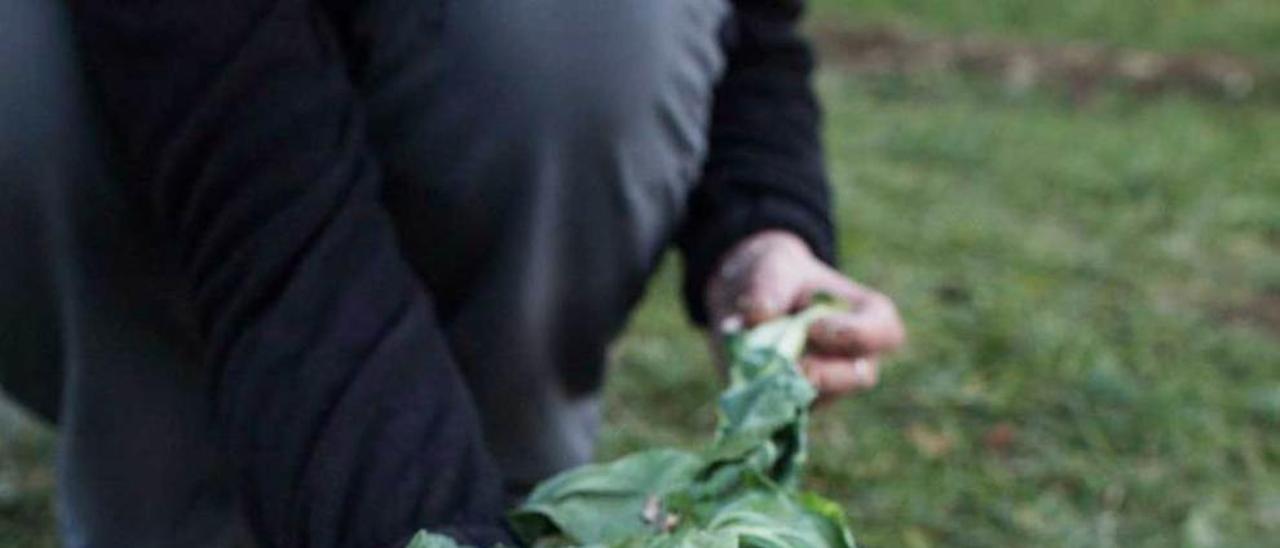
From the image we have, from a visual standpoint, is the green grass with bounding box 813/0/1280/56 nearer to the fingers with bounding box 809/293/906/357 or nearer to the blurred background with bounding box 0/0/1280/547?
the blurred background with bounding box 0/0/1280/547

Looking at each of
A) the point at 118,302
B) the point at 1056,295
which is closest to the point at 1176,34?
the point at 1056,295

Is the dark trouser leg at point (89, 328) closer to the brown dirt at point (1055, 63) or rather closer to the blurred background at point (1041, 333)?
the blurred background at point (1041, 333)

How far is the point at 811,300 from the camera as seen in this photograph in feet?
3.82

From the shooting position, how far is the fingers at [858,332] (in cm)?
113

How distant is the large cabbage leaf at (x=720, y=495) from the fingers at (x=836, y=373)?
89 millimetres

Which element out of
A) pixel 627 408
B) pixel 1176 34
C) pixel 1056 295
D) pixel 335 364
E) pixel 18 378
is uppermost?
A: pixel 335 364

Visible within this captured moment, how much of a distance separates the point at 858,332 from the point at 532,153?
0.67 feet

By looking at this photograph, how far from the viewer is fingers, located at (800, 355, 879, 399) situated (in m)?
1.15

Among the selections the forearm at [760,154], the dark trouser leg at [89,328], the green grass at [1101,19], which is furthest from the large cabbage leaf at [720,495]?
the green grass at [1101,19]

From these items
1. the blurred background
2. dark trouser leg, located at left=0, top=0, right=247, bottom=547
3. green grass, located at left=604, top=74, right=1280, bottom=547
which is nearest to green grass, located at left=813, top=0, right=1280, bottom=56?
the blurred background

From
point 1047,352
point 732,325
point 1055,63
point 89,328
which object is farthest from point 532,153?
point 1055,63

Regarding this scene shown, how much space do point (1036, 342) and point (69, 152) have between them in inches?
45.6

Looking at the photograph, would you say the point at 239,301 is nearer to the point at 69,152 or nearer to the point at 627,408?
the point at 69,152

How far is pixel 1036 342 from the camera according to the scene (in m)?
2.00
